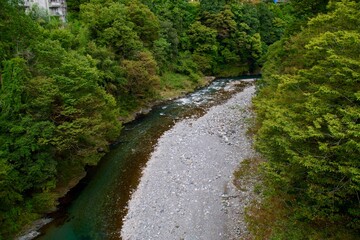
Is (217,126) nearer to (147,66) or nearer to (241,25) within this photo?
(147,66)

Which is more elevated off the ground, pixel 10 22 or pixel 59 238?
pixel 10 22

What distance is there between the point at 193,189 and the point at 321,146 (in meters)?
9.48

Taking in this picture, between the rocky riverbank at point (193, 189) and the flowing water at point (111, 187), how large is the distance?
788 millimetres

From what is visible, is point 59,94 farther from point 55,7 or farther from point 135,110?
point 55,7

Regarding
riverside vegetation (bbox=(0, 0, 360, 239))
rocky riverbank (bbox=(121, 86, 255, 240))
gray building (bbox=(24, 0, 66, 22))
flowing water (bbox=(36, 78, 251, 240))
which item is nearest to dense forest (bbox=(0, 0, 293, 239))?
riverside vegetation (bbox=(0, 0, 360, 239))

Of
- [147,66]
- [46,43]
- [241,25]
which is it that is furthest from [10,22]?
[241,25]

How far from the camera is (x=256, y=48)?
54781 millimetres

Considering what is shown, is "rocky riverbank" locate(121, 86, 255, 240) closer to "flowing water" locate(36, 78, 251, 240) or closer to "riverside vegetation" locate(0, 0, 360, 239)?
"flowing water" locate(36, 78, 251, 240)

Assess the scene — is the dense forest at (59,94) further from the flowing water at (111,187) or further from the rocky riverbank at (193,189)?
the rocky riverbank at (193,189)

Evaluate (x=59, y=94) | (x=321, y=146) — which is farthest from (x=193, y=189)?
(x=59, y=94)

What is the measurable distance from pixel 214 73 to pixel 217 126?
29.2 m

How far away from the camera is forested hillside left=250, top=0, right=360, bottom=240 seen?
9.73m

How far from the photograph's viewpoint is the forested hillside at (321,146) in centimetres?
973

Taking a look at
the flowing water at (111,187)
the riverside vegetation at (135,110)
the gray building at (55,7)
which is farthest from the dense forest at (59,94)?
the gray building at (55,7)
